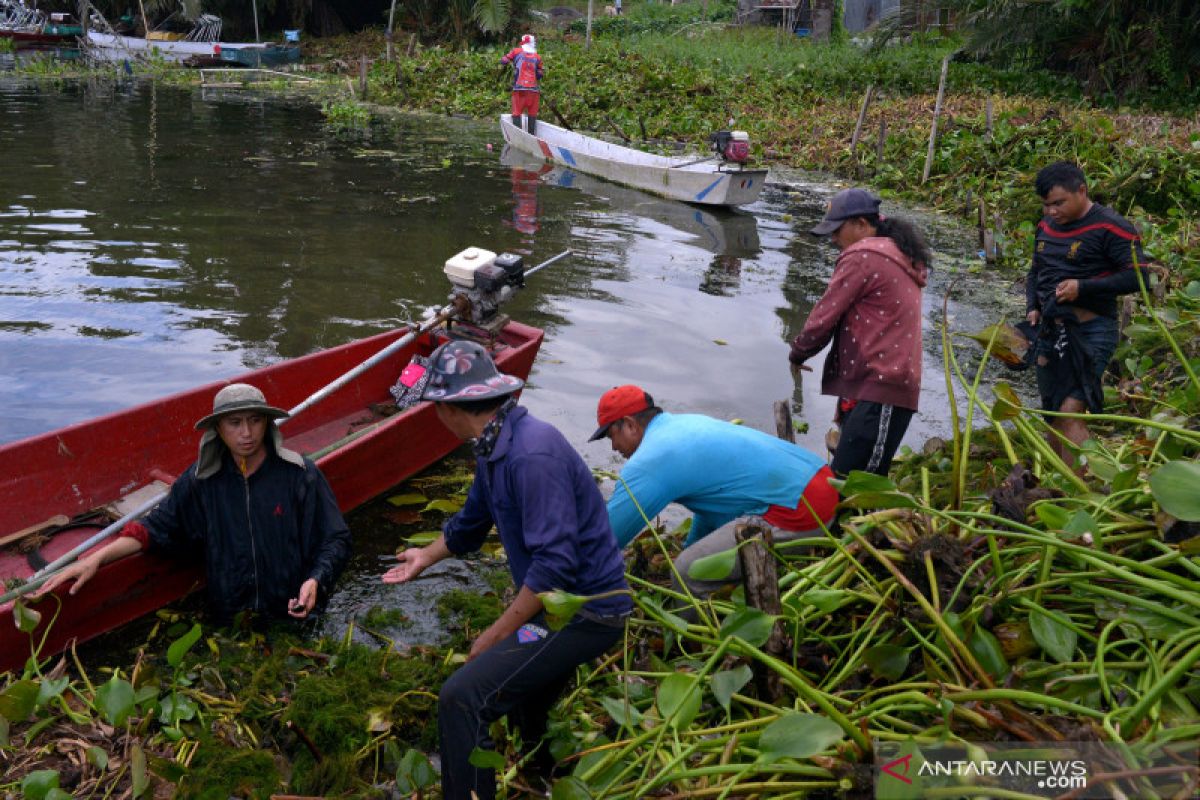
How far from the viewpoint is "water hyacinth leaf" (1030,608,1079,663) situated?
2.86 metres

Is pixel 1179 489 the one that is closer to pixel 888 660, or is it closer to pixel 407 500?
pixel 888 660

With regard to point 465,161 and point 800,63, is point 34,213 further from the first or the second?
point 800,63

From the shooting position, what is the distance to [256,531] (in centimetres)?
477

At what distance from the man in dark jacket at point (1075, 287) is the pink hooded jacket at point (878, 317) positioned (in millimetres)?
1055

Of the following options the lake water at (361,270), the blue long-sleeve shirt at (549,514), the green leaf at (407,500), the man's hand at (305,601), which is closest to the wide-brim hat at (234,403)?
the man's hand at (305,601)

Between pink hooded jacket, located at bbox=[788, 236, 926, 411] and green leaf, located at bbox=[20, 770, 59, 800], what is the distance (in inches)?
156

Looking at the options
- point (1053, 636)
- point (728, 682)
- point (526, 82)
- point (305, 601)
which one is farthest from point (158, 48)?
point (1053, 636)

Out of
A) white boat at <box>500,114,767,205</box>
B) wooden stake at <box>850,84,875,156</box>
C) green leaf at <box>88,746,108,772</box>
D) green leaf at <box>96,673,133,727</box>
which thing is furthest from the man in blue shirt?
wooden stake at <box>850,84,875,156</box>

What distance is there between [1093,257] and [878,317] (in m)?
1.45

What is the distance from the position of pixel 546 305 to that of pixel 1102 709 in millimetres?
8897

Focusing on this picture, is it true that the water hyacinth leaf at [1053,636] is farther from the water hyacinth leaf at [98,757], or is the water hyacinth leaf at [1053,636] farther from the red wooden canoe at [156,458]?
the red wooden canoe at [156,458]

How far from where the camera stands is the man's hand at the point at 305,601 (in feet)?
15.1

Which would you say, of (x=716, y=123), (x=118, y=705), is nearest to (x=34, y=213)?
(x=118, y=705)

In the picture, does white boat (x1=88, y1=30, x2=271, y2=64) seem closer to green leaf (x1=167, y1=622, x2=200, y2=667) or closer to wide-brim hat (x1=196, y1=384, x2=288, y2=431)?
wide-brim hat (x1=196, y1=384, x2=288, y2=431)
